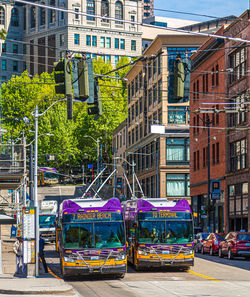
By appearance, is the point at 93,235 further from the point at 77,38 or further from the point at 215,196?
the point at 77,38

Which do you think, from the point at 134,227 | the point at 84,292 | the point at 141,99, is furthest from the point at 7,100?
the point at 84,292

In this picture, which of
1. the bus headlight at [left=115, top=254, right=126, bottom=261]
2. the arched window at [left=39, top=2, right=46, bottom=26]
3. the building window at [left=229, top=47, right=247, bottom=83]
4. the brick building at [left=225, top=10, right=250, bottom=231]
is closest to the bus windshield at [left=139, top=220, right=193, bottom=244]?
the bus headlight at [left=115, top=254, right=126, bottom=261]

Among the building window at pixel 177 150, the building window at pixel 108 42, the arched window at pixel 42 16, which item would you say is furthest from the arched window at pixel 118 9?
the building window at pixel 177 150

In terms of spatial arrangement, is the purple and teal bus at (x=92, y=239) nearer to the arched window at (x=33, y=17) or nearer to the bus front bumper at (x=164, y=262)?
the bus front bumper at (x=164, y=262)

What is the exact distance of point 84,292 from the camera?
20812 mm

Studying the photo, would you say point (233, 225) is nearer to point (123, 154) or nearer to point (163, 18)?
point (123, 154)

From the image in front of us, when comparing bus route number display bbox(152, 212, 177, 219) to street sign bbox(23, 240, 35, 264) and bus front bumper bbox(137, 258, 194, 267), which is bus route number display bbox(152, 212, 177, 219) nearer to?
bus front bumper bbox(137, 258, 194, 267)

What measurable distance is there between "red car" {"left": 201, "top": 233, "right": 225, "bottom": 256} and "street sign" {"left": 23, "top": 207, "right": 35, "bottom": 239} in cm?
1969

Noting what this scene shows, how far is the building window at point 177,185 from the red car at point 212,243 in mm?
32794

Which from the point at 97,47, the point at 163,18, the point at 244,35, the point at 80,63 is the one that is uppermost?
the point at 163,18

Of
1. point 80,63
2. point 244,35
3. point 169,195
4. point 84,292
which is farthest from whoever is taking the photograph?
point 169,195

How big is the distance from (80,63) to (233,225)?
37.7 m

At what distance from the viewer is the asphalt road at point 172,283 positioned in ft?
65.4

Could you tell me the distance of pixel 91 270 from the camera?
79.6 ft
